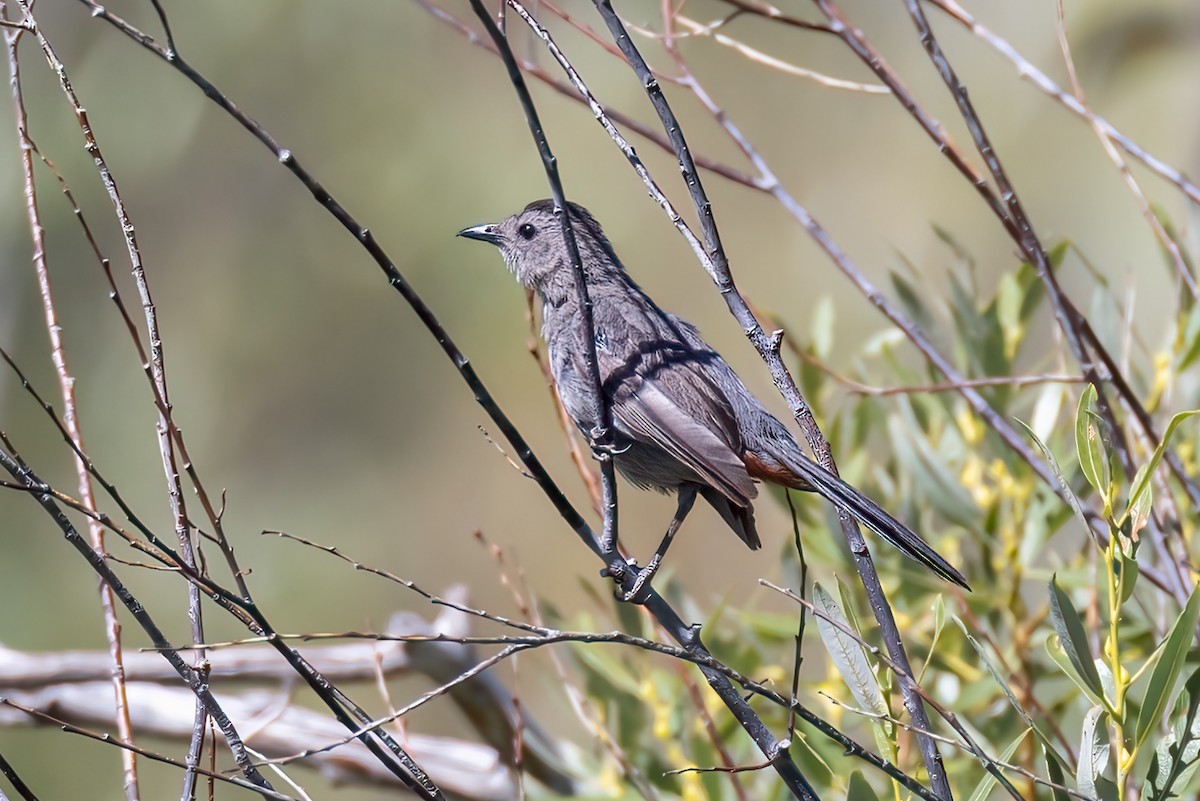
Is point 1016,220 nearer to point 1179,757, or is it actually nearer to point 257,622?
point 1179,757

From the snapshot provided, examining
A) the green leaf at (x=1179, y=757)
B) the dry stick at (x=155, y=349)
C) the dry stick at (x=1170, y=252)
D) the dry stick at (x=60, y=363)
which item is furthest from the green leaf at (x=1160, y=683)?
the dry stick at (x=60, y=363)

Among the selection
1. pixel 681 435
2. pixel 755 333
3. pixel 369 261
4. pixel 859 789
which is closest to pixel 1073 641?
pixel 859 789

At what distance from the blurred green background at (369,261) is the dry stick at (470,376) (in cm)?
434

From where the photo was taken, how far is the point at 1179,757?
1589 millimetres

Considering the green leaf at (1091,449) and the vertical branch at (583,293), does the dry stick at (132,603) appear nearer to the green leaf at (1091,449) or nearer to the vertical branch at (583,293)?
the vertical branch at (583,293)

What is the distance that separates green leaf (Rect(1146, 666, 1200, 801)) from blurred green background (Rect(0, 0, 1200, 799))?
4.40 meters

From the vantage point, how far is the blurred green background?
662cm

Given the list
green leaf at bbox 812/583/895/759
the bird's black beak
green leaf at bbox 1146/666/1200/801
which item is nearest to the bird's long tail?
green leaf at bbox 812/583/895/759

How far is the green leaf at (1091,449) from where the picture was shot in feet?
5.27

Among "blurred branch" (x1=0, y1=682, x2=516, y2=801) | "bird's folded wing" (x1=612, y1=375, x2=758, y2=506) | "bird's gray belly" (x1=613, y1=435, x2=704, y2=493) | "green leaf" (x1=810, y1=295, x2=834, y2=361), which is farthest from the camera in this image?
"blurred branch" (x1=0, y1=682, x2=516, y2=801)

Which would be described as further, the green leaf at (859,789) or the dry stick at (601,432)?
the green leaf at (859,789)

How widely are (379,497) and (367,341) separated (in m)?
1.07

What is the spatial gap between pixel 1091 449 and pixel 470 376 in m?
0.91

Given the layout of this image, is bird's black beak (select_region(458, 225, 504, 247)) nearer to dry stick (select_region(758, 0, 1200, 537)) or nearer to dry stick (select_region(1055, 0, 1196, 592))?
dry stick (select_region(758, 0, 1200, 537))
